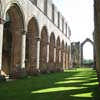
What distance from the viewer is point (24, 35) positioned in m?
13.7

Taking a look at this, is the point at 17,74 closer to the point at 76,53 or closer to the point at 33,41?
the point at 33,41

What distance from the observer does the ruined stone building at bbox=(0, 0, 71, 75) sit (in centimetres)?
1307

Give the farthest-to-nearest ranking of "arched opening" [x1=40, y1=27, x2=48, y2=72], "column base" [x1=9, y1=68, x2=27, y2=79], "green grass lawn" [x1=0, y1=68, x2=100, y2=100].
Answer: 1. "arched opening" [x1=40, y1=27, x2=48, y2=72]
2. "column base" [x1=9, y1=68, x2=27, y2=79]
3. "green grass lawn" [x1=0, y1=68, x2=100, y2=100]

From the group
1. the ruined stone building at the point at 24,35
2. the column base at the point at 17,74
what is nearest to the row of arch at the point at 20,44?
the ruined stone building at the point at 24,35

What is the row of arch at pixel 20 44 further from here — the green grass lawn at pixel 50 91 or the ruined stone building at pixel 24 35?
the green grass lawn at pixel 50 91

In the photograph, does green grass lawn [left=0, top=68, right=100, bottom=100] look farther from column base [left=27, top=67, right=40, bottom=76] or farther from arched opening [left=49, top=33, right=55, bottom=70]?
arched opening [left=49, top=33, right=55, bottom=70]

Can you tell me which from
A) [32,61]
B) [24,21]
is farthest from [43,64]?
[24,21]

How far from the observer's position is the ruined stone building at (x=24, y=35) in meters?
13.1

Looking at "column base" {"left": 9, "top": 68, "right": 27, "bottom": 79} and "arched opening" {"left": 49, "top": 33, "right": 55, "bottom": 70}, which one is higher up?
"arched opening" {"left": 49, "top": 33, "right": 55, "bottom": 70}

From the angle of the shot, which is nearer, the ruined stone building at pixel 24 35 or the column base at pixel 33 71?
the ruined stone building at pixel 24 35

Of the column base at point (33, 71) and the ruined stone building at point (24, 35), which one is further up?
the ruined stone building at point (24, 35)

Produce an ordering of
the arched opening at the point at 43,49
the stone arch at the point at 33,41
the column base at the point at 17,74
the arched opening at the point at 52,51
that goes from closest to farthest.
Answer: the column base at the point at 17,74, the stone arch at the point at 33,41, the arched opening at the point at 43,49, the arched opening at the point at 52,51

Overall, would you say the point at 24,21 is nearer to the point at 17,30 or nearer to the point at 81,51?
the point at 17,30

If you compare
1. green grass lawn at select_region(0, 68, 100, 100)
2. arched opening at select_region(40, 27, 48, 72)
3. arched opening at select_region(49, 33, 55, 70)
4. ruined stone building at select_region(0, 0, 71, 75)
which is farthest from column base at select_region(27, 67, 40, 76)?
green grass lawn at select_region(0, 68, 100, 100)
